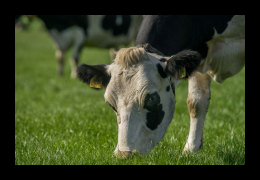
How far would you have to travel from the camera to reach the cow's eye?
473 cm

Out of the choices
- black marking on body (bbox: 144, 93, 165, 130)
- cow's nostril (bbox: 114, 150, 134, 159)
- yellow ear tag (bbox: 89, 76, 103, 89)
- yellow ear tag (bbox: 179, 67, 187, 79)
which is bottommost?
cow's nostril (bbox: 114, 150, 134, 159)

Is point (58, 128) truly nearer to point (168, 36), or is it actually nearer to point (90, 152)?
point (90, 152)

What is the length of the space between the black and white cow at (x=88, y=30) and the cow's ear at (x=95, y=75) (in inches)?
454

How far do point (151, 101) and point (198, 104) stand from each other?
1.95m

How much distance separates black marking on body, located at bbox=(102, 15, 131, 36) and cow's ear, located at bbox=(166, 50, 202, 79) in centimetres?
1202

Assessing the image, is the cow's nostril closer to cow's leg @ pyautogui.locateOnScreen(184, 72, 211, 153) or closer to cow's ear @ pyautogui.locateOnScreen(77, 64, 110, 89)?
cow's ear @ pyautogui.locateOnScreen(77, 64, 110, 89)

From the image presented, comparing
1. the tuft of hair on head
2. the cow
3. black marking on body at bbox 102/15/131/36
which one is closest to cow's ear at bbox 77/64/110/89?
the cow

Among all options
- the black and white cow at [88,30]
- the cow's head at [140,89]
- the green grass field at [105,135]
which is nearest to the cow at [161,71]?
the cow's head at [140,89]

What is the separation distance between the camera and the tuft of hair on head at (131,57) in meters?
4.89

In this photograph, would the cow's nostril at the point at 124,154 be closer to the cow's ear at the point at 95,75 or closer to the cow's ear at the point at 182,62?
the cow's ear at the point at 95,75

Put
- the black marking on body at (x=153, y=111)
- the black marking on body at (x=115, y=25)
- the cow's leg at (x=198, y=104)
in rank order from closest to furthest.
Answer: the black marking on body at (x=153, y=111) → the cow's leg at (x=198, y=104) → the black marking on body at (x=115, y=25)

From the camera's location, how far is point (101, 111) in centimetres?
868

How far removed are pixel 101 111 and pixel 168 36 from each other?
322 cm
